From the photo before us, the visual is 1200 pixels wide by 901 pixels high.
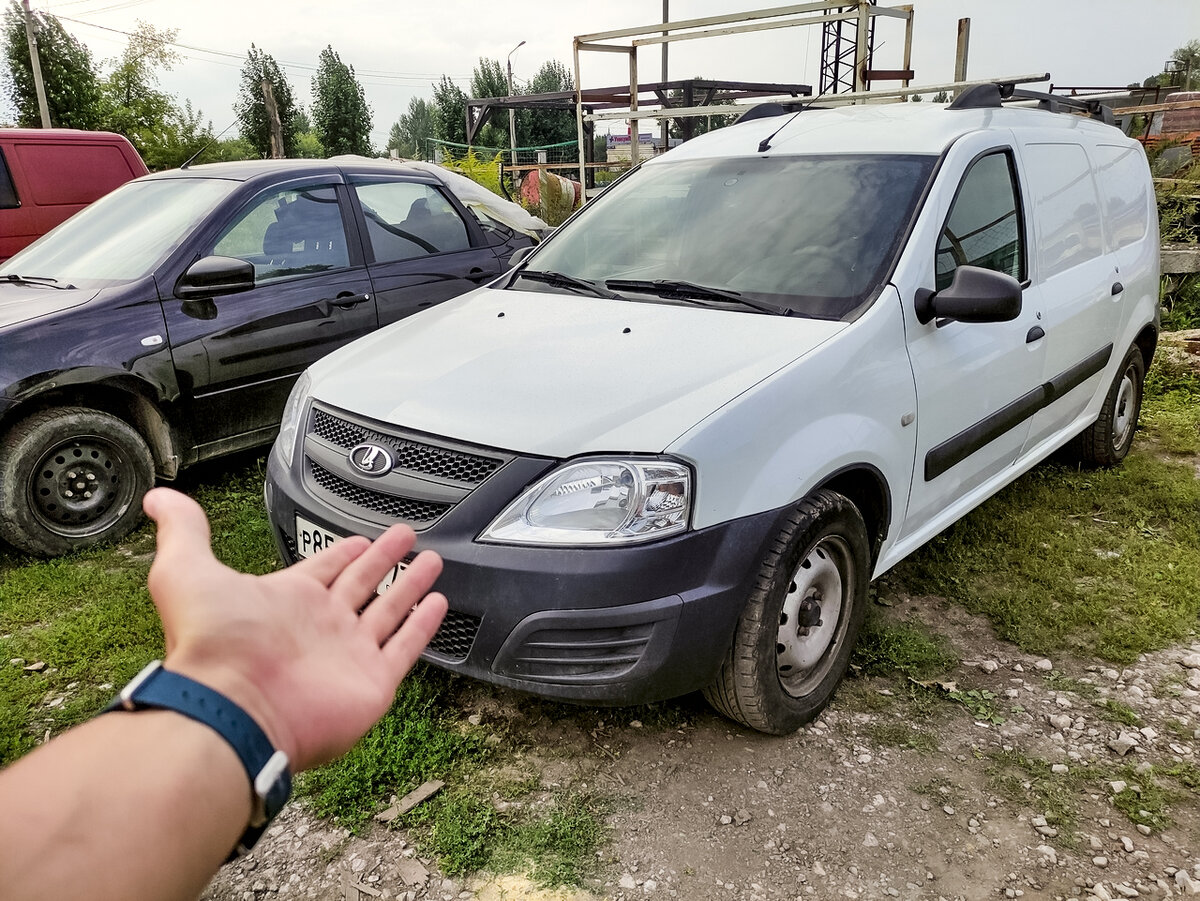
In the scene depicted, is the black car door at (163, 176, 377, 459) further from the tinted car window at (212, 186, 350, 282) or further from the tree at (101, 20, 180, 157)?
the tree at (101, 20, 180, 157)

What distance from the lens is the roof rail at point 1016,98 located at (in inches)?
135

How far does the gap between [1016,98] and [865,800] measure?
3.46m

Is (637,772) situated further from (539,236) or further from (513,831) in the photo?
(539,236)

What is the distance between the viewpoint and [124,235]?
4.38 meters

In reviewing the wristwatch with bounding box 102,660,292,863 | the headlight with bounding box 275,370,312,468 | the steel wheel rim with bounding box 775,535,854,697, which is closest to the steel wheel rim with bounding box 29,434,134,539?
the headlight with bounding box 275,370,312,468

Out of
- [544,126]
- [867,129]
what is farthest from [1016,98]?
[544,126]

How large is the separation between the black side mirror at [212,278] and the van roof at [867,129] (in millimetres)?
1994

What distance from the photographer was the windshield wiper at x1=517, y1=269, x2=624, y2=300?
3152mm

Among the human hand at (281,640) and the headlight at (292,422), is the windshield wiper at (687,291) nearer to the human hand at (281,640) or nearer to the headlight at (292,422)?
the headlight at (292,422)

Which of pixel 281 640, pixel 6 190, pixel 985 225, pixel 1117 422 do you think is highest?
pixel 6 190

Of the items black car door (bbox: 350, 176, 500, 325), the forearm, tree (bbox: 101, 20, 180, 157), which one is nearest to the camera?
the forearm

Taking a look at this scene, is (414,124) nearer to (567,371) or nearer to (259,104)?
(259,104)

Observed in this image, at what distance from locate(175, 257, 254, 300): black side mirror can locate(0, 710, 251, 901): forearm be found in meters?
Result: 3.55

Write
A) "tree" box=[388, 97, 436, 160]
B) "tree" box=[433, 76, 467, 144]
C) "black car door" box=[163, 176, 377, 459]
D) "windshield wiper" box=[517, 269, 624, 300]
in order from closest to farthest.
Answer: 1. "windshield wiper" box=[517, 269, 624, 300]
2. "black car door" box=[163, 176, 377, 459]
3. "tree" box=[433, 76, 467, 144]
4. "tree" box=[388, 97, 436, 160]
